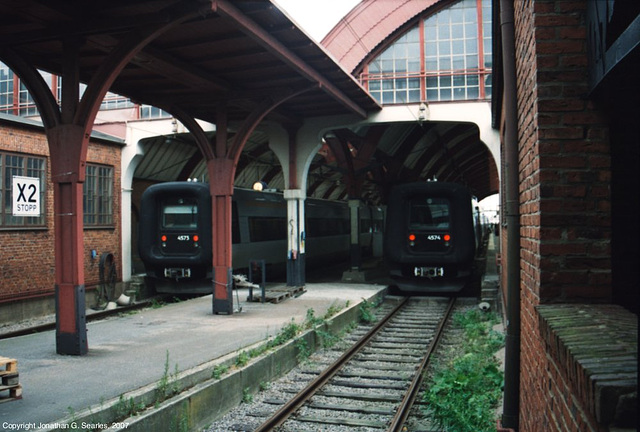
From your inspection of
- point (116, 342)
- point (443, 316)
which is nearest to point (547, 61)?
point (116, 342)

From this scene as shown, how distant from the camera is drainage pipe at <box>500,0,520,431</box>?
407 cm

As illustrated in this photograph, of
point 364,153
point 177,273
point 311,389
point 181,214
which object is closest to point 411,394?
point 311,389

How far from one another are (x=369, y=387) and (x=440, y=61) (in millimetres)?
10886

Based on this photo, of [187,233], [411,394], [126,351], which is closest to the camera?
[411,394]

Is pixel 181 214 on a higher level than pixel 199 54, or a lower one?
lower

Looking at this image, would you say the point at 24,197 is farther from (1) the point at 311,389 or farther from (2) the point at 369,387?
(2) the point at 369,387

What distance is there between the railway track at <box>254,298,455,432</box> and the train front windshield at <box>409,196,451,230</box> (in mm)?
3324

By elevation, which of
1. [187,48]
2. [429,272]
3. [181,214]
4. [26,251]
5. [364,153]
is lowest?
[429,272]

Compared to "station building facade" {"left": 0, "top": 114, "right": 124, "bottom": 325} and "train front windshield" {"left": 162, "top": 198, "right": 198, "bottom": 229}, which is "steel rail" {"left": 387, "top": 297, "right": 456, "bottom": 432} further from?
"station building facade" {"left": 0, "top": 114, "right": 124, "bottom": 325}

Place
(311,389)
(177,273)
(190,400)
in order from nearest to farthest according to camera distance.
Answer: (190,400) → (311,389) → (177,273)

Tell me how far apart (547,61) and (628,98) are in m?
0.40

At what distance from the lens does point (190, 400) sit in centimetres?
559

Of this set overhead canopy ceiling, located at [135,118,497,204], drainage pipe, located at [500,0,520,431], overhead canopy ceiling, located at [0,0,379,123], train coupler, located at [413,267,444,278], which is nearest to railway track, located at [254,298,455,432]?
drainage pipe, located at [500,0,520,431]

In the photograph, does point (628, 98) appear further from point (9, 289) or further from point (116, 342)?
point (9, 289)
